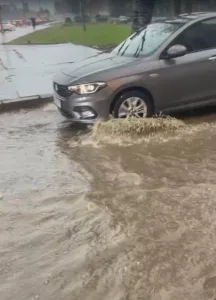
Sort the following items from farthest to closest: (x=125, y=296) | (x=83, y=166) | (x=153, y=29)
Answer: (x=153, y=29), (x=83, y=166), (x=125, y=296)

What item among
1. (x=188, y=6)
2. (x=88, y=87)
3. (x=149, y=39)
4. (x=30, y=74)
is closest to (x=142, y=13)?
(x=30, y=74)

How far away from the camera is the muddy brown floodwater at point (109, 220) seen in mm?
3113

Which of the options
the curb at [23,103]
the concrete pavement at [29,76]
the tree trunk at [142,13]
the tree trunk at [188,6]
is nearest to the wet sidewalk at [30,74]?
the concrete pavement at [29,76]

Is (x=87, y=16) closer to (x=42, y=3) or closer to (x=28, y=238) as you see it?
(x=42, y=3)

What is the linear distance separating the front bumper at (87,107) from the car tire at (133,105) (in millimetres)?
195

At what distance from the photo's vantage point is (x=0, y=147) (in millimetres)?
6312

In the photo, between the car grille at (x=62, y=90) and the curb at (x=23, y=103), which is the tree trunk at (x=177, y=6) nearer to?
the curb at (x=23, y=103)

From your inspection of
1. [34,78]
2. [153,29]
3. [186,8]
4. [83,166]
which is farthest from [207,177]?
[186,8]

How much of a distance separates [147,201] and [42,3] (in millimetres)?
52539

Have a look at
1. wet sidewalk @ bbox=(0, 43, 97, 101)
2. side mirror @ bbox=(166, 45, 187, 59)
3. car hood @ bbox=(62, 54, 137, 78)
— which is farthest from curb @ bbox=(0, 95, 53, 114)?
side mirror @ bbox=(166, 45, 187, 59)

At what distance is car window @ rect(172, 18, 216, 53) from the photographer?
22.3 feet

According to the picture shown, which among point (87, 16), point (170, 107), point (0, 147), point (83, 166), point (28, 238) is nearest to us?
point (28, 238)

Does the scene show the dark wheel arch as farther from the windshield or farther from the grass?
the grass

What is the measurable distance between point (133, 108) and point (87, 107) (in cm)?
74
